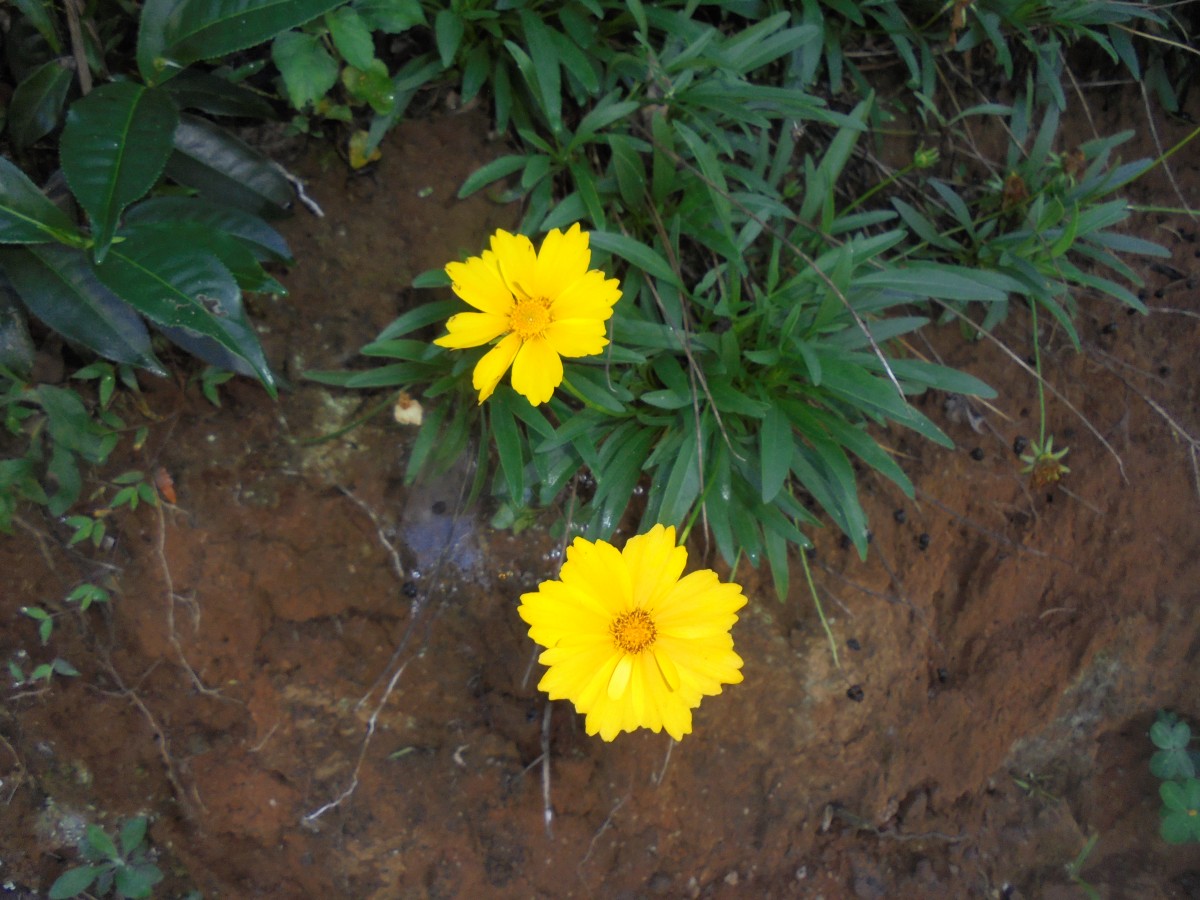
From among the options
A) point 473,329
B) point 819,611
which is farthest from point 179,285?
point 819,611

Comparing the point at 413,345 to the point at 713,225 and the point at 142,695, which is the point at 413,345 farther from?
the point at 142,695

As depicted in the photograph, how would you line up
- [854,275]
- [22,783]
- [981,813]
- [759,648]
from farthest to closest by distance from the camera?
1. [981,813]
2. [759,648]
3. [854,275]
4. [22,783]

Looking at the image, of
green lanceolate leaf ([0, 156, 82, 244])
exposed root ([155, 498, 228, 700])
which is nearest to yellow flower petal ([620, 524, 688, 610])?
exposed root ([155, 498, 228, 700])

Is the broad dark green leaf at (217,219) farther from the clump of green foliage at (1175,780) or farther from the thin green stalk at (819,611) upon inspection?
the clump of green foliage at (1175,780)

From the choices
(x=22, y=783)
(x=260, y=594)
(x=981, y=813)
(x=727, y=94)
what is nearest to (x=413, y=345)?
(x=260, y=594)

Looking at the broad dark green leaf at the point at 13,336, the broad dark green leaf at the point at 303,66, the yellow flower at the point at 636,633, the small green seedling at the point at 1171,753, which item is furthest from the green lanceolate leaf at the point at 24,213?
the small green seedling at the point at 1171,753

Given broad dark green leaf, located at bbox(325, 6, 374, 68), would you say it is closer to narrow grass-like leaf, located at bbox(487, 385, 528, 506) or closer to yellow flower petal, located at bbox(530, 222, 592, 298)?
yellow flower petal, located at bbox(530, 222, 592, 298)

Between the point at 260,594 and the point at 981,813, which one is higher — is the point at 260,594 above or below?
above
